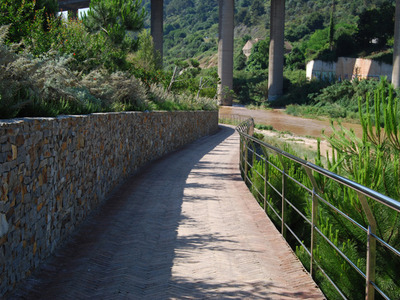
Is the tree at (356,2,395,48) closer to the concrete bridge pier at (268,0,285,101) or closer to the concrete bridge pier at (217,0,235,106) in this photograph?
the concrete bridge pier at (268,0,285,101)

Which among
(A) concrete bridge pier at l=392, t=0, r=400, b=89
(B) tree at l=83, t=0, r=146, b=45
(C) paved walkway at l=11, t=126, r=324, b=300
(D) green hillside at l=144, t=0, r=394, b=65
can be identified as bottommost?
(C) paved walkway at l=11, t=126, r=324, b=300

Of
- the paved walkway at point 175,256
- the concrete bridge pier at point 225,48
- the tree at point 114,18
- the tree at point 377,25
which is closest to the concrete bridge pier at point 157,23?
the concrete bridge pier at point 225,48

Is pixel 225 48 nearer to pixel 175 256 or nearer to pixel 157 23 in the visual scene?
pixel 157 23

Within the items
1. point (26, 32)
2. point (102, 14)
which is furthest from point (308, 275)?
point (102, 14)

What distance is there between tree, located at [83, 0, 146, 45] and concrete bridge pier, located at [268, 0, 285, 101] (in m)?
58.4

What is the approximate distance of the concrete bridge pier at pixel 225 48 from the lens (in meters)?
72.2

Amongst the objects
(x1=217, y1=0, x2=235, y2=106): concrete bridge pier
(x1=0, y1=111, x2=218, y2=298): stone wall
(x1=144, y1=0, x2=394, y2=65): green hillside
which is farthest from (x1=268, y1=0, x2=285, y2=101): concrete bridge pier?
(x1=0, y1=111, x2=218, y2=298): stone wall

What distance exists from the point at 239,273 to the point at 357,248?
Answer: 4.46 ft

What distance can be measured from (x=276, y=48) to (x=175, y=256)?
75925mm

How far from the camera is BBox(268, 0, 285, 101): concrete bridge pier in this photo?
77500 mm

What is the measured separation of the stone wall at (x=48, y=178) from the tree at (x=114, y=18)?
36.7 ft

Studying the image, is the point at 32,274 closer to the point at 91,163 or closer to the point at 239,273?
the point at 239,273

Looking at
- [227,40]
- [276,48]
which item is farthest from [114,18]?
[276,48]

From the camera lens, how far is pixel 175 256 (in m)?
6.09
